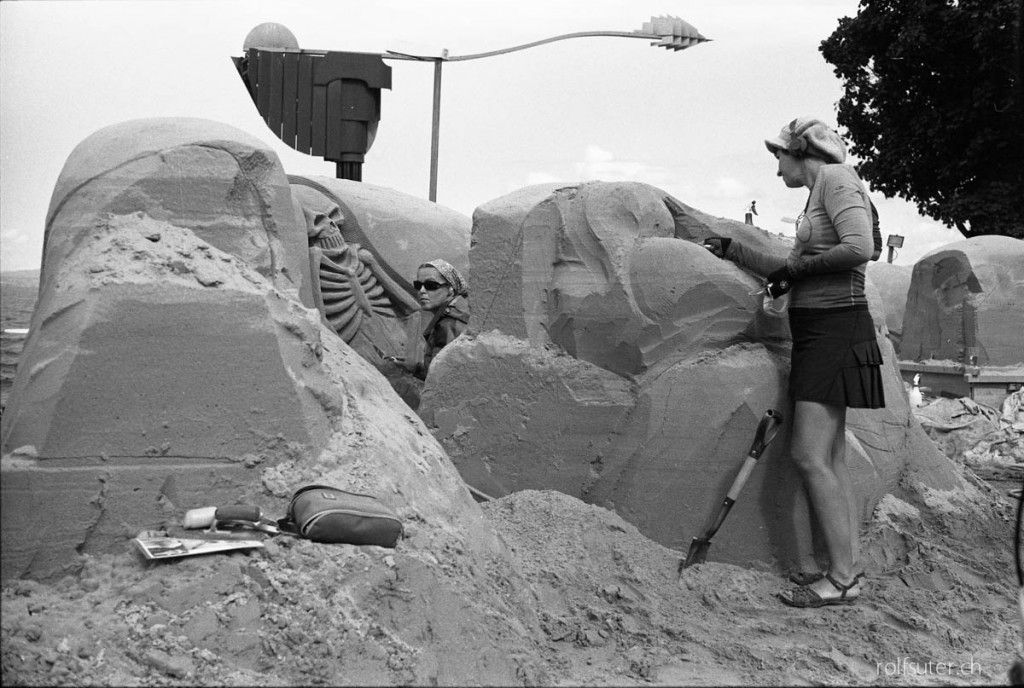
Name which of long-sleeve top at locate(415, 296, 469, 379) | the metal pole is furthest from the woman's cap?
the metal pole

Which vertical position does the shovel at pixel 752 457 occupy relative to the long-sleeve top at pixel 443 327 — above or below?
above

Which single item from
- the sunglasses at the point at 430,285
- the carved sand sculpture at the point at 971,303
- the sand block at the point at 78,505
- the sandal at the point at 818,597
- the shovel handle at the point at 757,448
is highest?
the sand block at the point at 78,505

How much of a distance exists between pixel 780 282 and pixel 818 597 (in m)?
1.17

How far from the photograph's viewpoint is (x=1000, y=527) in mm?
4785

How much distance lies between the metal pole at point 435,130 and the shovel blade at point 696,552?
7.74m

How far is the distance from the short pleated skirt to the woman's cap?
23.2 inches

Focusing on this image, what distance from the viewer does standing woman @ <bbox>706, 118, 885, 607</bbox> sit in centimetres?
392

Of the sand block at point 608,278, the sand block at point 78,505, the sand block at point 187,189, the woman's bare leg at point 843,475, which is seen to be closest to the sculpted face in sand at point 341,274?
the sand block at point 608,278

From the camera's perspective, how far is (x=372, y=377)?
3.65m

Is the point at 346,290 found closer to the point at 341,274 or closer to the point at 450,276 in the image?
the point at 341,274

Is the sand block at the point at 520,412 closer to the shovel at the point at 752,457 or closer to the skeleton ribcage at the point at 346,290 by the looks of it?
the shovel at the point at 752,457

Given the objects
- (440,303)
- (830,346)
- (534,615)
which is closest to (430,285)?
(440,303)

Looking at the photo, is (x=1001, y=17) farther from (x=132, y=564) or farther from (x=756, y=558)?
(x=132, y=564)

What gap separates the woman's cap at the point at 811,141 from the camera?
4062mm
